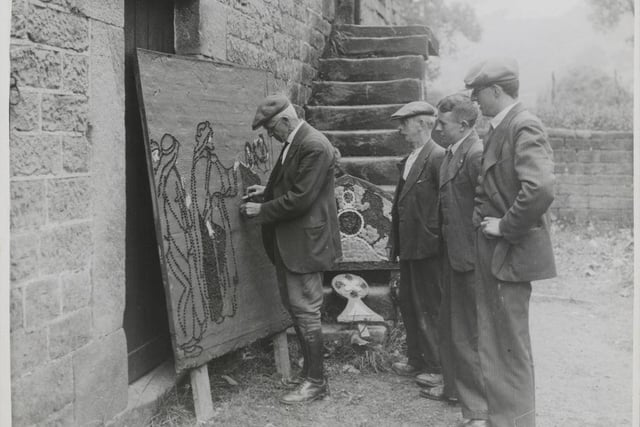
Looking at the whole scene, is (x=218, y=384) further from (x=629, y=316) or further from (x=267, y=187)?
(x=629, y=316)

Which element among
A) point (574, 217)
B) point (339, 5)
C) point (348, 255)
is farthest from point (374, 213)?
point (574, 217)

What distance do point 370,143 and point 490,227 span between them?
324cm

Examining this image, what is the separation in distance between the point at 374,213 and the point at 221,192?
188 centimetres

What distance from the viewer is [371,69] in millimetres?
7402

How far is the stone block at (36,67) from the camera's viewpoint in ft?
9.04

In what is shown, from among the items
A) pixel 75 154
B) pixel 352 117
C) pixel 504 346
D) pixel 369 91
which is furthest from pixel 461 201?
pixel 369 91

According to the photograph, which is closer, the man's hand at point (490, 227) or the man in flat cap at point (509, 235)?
the man in flat cap at point (509, 235)

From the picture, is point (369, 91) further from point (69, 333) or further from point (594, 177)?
point (594, 177)

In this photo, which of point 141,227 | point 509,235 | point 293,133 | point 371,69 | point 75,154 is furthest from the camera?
point 371,69

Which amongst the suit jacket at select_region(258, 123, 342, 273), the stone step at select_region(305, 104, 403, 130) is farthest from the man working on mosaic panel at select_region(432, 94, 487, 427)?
the stone step at select_region(305, 104, 403, 130)

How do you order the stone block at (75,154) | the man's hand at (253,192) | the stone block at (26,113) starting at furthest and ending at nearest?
the man's hand at (253,192) → the stone block at (75,154) → the stone block at (26,113)

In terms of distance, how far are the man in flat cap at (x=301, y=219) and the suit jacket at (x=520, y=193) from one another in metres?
1.17

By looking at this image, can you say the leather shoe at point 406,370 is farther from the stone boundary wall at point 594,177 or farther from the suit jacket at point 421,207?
the stone boundary wall at point 594,177

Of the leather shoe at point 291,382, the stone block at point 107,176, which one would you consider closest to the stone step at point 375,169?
the leather shoe at point 291,382
